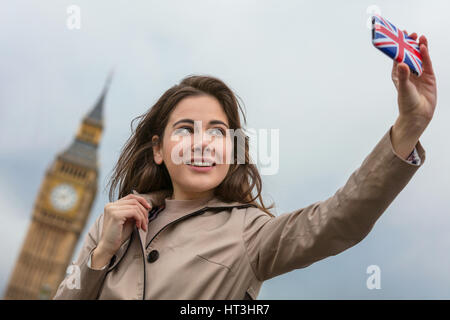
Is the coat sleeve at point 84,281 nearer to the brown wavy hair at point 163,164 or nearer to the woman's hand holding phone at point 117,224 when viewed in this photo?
the woman's hand holding phone at point 117,224

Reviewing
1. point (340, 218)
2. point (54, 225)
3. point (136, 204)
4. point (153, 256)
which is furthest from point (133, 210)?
point (54, 225)

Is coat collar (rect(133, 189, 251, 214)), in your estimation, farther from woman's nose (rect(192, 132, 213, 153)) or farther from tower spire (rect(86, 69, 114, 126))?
tower spire (rect(86, 69, 114, 126))

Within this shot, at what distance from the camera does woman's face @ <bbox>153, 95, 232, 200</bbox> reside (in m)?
2.17

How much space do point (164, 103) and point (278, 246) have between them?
3.07 ft

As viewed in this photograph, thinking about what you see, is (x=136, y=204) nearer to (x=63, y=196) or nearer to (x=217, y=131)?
(x=217, y=131)

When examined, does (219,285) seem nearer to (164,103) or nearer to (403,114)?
(403,114)

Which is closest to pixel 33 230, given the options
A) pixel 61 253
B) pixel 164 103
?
pixel 61 253

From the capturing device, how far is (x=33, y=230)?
1855 inches

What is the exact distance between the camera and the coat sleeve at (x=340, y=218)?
1.62 m

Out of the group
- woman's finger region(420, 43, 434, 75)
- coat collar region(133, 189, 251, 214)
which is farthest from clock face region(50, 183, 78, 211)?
woman's finger region(420, 43, 434, 75)

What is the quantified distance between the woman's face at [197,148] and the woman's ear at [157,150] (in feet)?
0.37

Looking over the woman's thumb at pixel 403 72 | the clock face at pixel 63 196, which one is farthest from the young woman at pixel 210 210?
the clock face at pixel 63 196

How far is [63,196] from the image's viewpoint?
47.3 meters

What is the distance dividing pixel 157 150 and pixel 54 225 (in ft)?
151
